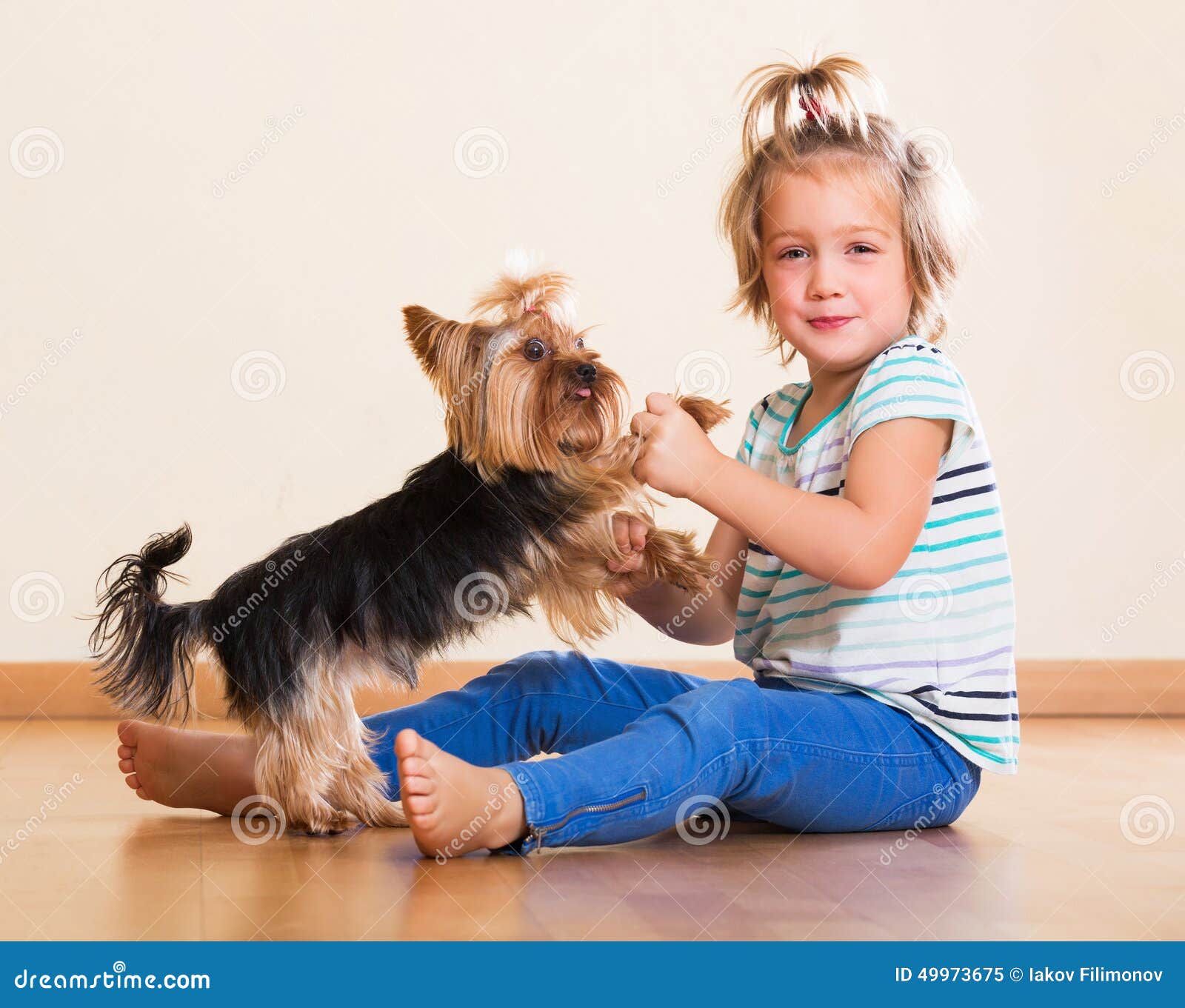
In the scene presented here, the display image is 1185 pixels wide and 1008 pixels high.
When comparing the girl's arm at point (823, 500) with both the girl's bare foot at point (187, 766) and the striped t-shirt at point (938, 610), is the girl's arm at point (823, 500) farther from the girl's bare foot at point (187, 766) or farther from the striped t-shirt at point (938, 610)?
the girl's bare foot at point (187, 766)

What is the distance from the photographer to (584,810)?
1607 millimetres

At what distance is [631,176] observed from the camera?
3.66m

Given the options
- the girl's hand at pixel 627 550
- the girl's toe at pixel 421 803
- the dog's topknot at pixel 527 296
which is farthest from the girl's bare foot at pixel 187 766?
the dog's topknot at pixel 527 296

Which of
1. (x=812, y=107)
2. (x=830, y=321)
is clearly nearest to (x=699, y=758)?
(x=830, y=321)

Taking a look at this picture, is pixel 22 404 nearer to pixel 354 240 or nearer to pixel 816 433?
pixel 354 240

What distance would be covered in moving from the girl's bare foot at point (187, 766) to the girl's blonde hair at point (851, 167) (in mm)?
1078

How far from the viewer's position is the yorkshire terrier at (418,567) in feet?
6.11

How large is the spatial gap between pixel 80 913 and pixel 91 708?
236 cm

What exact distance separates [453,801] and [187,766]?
0.67 m

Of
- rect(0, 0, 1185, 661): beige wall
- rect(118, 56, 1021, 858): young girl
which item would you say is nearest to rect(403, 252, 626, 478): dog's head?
rect(118, 56, 1021, 858): young girl

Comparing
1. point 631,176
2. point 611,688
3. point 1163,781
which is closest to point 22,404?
point 631,176

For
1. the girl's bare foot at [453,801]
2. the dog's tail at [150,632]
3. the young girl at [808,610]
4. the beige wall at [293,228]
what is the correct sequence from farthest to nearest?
the beige wall at [293,228] → the dog's tail at [150,632] → the young girl at [808,610] → the girl's bare foot at [453,801]

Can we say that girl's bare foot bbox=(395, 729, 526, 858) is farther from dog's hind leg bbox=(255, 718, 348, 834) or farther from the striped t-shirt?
the striped t-shirt

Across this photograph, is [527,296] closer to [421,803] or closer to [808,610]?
[808,610]
